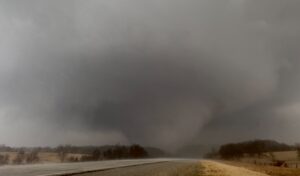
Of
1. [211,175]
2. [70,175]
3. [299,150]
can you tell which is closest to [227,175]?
[211,175]

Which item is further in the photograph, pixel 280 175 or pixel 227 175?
pixel 280 175

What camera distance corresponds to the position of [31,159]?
19800 centimetres

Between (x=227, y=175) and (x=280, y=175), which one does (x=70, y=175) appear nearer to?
(x=227, y=175)

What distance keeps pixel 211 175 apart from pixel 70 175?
84.3 feet

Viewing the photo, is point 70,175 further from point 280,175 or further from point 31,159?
point 31,159

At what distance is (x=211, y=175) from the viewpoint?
202ft

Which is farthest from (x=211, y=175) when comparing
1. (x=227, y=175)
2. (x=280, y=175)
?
(x=280, y=175)

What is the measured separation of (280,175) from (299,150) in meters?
142

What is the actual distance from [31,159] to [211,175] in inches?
6291

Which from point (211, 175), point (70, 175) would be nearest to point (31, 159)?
point (70, 175)

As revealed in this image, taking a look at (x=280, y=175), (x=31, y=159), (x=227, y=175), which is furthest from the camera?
(x=31, y=159)

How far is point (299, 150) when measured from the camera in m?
200

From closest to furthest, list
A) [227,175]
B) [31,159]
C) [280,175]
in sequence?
[227,175]
[280,175]
[31,159]

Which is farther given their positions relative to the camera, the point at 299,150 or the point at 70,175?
the point at 299,150
